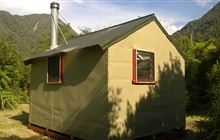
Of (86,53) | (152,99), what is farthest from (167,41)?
(86,53)

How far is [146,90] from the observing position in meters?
11.1

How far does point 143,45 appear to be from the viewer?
11078 mm

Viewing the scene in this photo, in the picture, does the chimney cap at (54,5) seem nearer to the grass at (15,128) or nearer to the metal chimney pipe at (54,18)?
the metal chimney pipe at (54,18)

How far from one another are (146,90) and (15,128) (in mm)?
6854

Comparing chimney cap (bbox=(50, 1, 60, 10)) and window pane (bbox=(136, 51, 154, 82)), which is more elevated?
chimney cap (bbox=(50, 1, 60, 10))

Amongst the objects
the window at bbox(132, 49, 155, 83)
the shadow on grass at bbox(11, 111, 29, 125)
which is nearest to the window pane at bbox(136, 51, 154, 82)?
the window at bbox(132, 49, 155, 83)

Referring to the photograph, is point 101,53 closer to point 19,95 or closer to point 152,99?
point 152,99

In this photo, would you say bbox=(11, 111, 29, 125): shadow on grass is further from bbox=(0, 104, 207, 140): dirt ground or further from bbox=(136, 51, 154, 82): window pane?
bbox=(136, 51, 154, 82): window pane

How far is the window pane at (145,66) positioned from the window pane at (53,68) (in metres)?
3.36

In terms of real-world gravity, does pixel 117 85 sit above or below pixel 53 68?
below

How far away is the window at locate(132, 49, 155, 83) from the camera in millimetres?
10547

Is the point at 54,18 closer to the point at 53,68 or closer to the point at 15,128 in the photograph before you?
the point at 53,68

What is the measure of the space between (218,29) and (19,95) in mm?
15218

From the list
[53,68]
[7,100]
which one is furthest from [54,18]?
[7,100]
